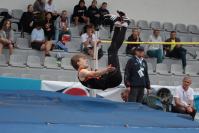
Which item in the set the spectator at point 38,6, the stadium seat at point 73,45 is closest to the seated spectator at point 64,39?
the stadium seat at point 73,45

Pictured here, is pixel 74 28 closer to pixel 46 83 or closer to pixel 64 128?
pixel 46 83

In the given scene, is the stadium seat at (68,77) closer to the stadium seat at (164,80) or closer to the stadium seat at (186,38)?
the stadium seat at (164,80)

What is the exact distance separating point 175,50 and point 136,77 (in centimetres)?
440

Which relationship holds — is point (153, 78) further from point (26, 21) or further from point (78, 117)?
point (78, 117)

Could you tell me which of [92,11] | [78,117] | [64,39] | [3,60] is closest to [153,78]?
[64,39]

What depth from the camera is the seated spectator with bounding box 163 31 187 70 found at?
12.0 metres

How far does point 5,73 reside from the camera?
394 inches

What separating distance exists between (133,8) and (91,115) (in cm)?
929

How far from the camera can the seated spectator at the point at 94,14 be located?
1216 cm

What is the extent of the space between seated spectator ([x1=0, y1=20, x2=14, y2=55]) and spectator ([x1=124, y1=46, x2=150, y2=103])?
3.49 m

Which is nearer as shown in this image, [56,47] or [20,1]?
[56,47]

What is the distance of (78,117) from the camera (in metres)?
4.64

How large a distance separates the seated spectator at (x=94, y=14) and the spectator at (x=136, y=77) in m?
4.25

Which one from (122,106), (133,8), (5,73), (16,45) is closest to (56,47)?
(16,45)
